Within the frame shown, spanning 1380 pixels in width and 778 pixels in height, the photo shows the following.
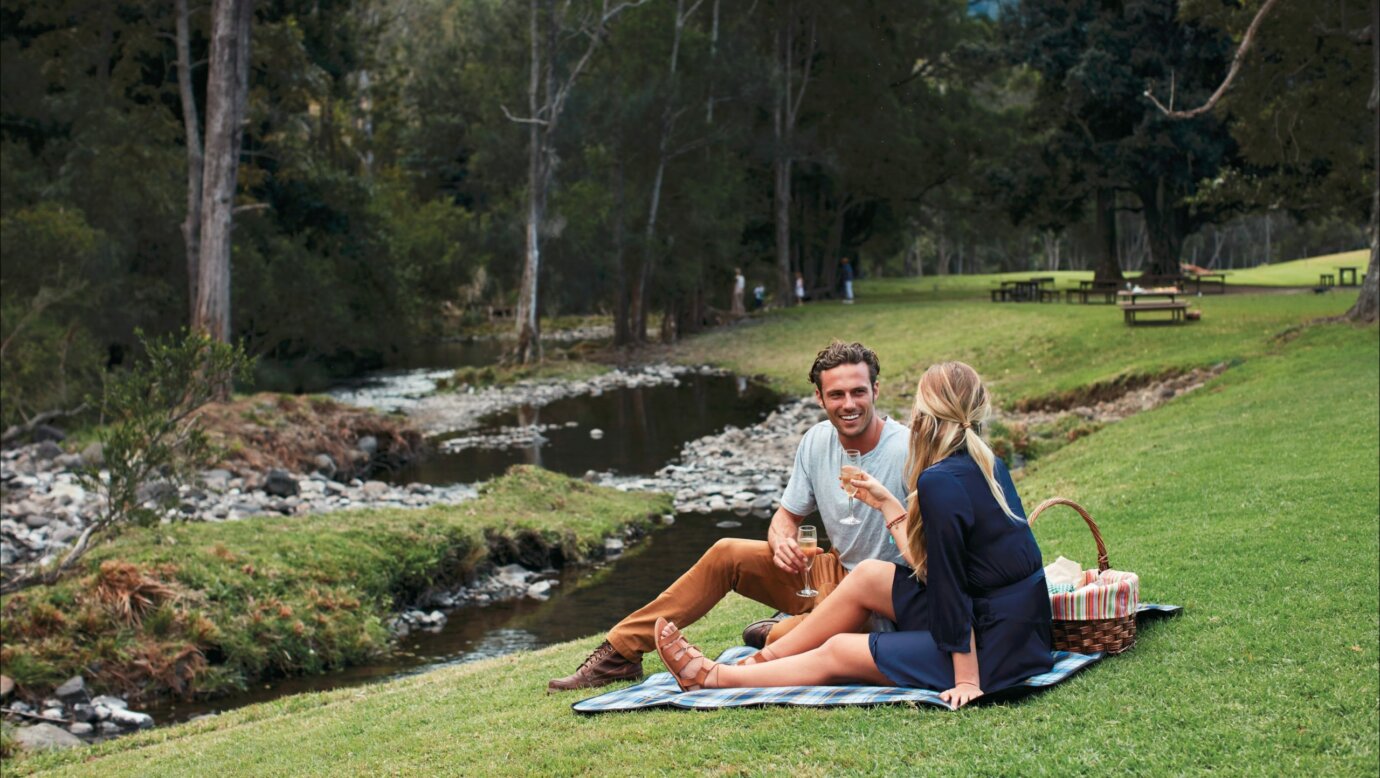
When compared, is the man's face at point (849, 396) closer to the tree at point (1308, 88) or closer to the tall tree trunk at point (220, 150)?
the tree at point (1308, 88)

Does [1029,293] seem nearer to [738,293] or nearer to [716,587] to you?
[738,293]

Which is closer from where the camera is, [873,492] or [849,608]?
[873,492]

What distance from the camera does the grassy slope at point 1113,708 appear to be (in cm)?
605

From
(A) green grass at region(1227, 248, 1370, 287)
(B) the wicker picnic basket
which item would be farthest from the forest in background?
(B) the wicker picnic basket

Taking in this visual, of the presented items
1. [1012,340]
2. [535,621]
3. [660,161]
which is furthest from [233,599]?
[660,161]

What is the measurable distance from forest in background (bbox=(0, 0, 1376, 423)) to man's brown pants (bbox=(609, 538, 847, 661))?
1879 cm

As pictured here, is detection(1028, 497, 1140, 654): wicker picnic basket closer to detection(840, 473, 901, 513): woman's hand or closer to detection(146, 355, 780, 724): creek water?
detection(840, 473, 901, 513): woman's hand

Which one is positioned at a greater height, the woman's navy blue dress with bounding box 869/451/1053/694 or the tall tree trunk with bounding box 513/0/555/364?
the tall tree trunk with bounding box 513/0/555/364

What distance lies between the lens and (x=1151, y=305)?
33031mm

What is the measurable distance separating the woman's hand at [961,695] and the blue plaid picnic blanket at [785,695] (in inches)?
1.4

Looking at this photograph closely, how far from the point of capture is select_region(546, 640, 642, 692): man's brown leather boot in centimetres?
794

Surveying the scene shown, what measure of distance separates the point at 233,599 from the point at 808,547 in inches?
321

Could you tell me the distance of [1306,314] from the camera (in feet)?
108

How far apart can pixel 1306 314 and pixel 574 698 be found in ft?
96.4
